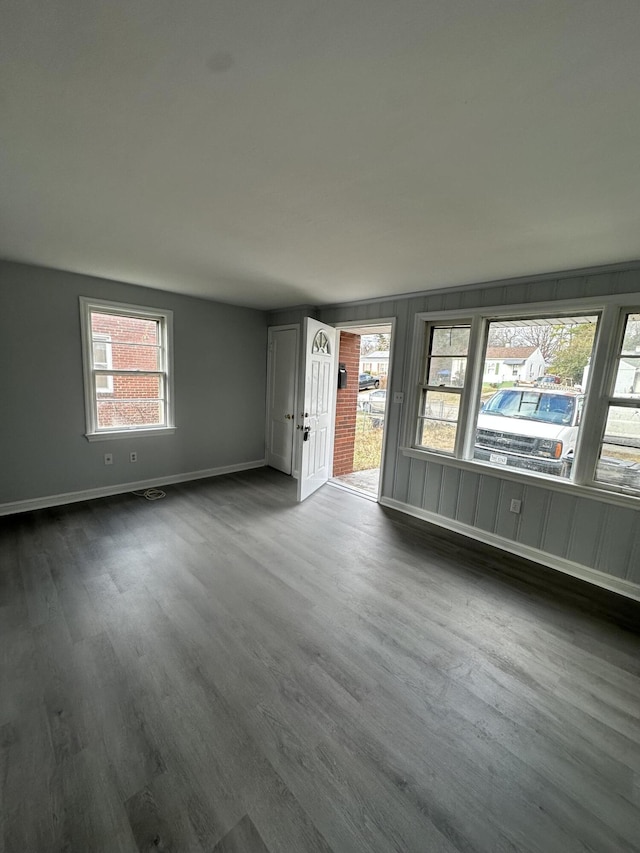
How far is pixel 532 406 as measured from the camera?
2992mm

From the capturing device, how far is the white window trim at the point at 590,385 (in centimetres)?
255

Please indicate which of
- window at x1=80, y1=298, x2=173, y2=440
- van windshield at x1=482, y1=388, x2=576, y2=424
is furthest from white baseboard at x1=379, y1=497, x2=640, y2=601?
window at x1=80, y1=298, x2=173, y2=440

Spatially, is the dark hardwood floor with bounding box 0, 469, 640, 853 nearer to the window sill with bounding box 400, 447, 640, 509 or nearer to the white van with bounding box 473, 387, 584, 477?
the window sill with bounding box 400, 447, 640, 509

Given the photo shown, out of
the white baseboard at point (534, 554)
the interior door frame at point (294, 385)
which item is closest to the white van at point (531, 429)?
the white baseboard at point (534, 554)

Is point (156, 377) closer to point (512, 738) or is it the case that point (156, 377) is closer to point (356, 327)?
point (356, 327)

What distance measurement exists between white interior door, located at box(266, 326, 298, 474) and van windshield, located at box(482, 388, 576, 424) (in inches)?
103

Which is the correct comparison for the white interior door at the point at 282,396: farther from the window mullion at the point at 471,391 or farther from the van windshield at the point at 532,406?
the van windshield at the point at 532,406

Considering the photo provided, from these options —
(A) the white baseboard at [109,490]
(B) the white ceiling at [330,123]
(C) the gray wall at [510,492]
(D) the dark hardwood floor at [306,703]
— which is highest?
(B) the white ceiling at [330,123]

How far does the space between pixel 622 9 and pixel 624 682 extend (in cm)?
270

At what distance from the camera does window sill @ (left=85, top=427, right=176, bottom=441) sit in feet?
12.4

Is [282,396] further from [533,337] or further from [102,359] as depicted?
[533,337]

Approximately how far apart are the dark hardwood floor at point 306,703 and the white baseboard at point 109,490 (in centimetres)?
69

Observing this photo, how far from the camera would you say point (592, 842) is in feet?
3.86

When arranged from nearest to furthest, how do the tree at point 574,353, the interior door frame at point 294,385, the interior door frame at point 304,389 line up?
the tree at point 574,353
the interior door frame at point 304,389
the interior door frame at point 294,385
